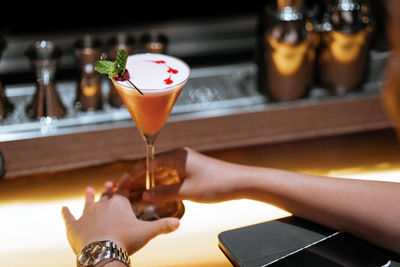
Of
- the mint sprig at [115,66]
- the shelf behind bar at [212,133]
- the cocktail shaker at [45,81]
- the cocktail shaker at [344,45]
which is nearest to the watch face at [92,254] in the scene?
the mint sprig at [115,66]

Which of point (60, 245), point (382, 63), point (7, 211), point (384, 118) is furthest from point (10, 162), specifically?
point (382, 63)

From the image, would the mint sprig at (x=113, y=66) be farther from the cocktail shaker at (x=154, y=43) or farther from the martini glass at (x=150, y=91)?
the cocktail shaker at (x=154, y=43)

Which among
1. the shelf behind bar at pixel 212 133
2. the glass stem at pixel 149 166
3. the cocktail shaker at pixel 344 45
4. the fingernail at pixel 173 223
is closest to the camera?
the fingernail at pixel 173 223

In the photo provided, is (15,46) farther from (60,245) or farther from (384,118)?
(384,118)

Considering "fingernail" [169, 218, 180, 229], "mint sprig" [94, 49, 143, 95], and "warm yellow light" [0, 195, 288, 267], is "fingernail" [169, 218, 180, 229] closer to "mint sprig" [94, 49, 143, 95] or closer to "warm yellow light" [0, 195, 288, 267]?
"warm yellow light" [0, 195, 288, 267]

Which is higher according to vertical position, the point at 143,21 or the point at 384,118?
the point at 143,21

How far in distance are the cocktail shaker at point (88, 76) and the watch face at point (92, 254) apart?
845mm

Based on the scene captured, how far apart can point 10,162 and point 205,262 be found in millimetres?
779

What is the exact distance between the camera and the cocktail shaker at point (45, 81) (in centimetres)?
180

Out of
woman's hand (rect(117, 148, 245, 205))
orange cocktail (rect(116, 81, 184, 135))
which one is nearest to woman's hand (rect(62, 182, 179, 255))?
woman's hand (rect(117, 148, 245, 205))

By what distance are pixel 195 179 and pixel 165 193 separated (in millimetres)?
97

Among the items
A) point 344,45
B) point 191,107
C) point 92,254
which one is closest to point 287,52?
point 344,45

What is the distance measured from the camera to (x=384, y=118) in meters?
2.04

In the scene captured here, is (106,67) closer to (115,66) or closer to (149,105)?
(115,66)
